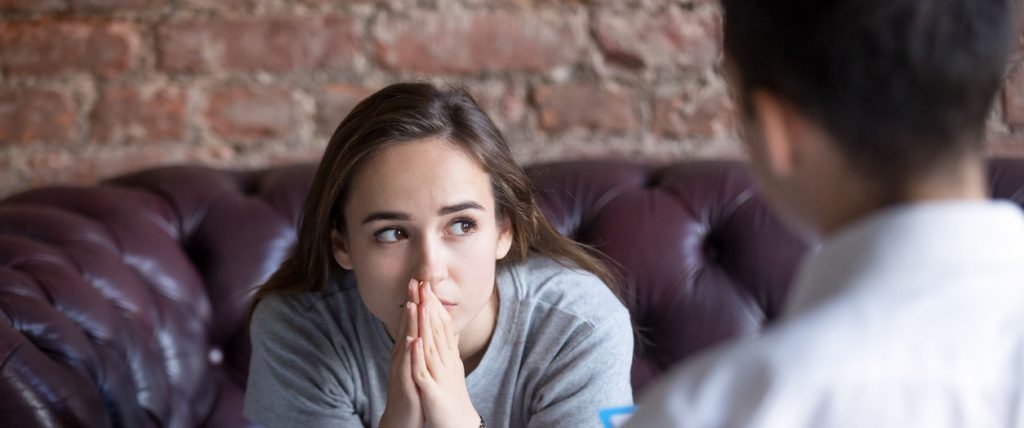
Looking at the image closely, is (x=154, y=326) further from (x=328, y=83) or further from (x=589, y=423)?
(x=589, y=423)

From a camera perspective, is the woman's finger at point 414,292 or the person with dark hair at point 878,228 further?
the woman's finger at point 414,292

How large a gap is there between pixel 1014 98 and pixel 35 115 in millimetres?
1805

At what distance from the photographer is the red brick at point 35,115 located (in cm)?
221

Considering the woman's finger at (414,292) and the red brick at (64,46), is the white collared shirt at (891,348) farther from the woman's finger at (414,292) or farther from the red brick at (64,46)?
the red brick at (64,46)

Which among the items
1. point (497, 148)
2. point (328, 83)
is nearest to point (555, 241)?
point (497, 148)

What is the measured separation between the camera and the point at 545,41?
220 cm

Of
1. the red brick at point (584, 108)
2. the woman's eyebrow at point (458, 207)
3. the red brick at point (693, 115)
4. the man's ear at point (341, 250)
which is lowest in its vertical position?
the red brick at point (693, 115)

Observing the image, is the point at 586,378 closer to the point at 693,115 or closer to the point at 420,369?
the point at 420,369

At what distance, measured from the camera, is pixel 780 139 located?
748 mm

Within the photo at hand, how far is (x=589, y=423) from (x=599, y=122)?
847 mm

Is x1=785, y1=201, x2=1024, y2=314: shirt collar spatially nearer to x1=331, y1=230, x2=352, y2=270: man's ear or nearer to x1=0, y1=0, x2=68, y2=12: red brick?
x1=331, y1=230, x2=352, y2=270: man's ear

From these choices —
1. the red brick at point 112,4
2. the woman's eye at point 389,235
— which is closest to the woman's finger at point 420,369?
the woman's eye at point 389,235

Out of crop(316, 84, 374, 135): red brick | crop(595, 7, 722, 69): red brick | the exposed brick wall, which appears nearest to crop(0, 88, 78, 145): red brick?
the exposed brick wall

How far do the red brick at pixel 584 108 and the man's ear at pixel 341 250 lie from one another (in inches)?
28.2
